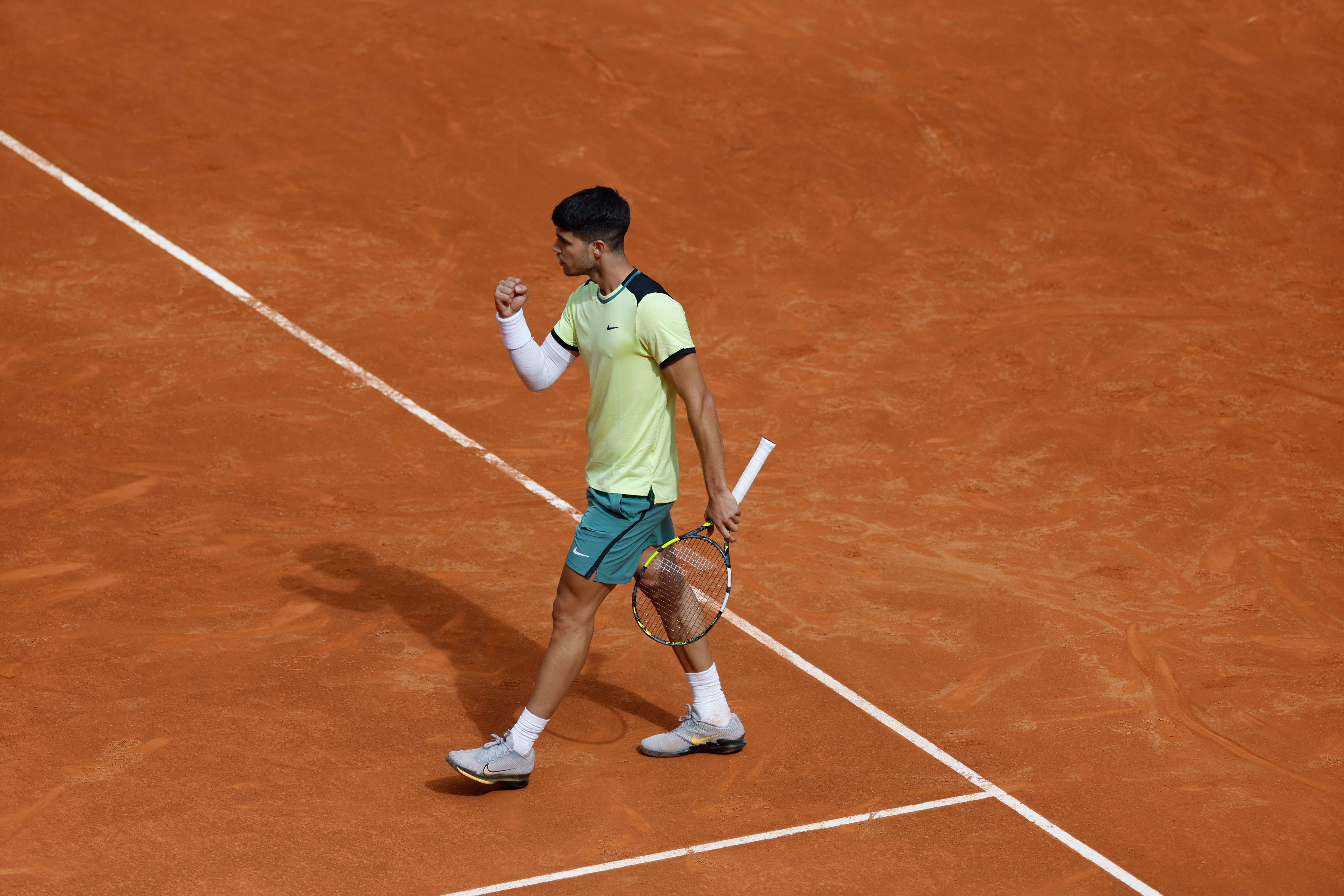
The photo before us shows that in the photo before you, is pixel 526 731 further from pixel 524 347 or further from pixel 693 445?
pixel 693 445

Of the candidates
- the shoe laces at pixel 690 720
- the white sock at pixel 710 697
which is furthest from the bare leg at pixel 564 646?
the shoe laces at pixel 690 720

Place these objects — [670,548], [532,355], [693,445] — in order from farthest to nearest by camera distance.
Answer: [693,445] < [670,548] < [532,355]

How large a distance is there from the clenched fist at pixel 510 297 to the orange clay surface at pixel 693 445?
6.48ft

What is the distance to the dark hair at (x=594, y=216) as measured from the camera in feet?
16.7

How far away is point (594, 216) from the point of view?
5.09 meters

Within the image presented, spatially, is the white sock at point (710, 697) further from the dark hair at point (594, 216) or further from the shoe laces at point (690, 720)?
the dark hair at point (594, 216)

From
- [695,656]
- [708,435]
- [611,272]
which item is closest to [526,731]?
[695,656]

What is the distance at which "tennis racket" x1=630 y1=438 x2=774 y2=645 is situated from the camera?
5500mm

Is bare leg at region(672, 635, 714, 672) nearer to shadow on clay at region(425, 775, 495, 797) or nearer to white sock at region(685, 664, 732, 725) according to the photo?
white sock at region(685, 664, 732, 725)

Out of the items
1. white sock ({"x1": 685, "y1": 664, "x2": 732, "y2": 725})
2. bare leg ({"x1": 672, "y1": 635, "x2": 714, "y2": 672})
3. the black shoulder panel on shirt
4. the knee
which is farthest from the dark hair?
white sock ({"x1": 685, "y1": 664, "x2": 732, "y2": 725})

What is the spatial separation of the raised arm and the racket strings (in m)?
0.88

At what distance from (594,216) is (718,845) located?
98.7 inches

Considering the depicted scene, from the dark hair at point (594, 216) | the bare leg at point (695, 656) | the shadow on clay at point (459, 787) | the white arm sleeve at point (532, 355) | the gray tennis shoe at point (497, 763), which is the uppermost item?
the dark hair at point (594, 216)

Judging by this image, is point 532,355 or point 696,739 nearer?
point 532,355
